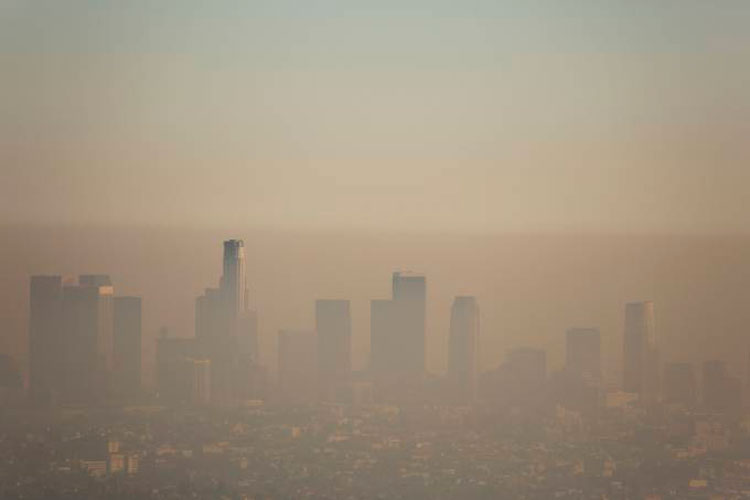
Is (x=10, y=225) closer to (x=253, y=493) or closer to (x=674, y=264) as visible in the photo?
(x=253, y=493)

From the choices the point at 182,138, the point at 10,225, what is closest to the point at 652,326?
the point at 182,138

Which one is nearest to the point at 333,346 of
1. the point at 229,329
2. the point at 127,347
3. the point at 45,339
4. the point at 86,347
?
the point at 229,329

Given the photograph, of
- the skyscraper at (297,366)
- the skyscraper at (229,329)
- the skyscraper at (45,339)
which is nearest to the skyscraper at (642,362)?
the skyscraper at (297,366)

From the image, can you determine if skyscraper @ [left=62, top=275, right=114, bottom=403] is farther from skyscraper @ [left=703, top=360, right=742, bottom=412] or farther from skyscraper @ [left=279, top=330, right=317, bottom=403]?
skyscraper @ [left=703, top=360, right=742, bottom=412]

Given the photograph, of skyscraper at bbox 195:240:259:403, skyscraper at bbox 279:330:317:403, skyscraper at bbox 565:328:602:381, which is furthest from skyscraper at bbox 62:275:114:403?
skyscraper at bbox 565:328:602:381

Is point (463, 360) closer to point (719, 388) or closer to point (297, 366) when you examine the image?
point (297, 366)

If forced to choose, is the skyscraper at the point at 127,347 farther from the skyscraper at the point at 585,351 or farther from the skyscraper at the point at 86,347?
the skyscraper at the point at 585,351
